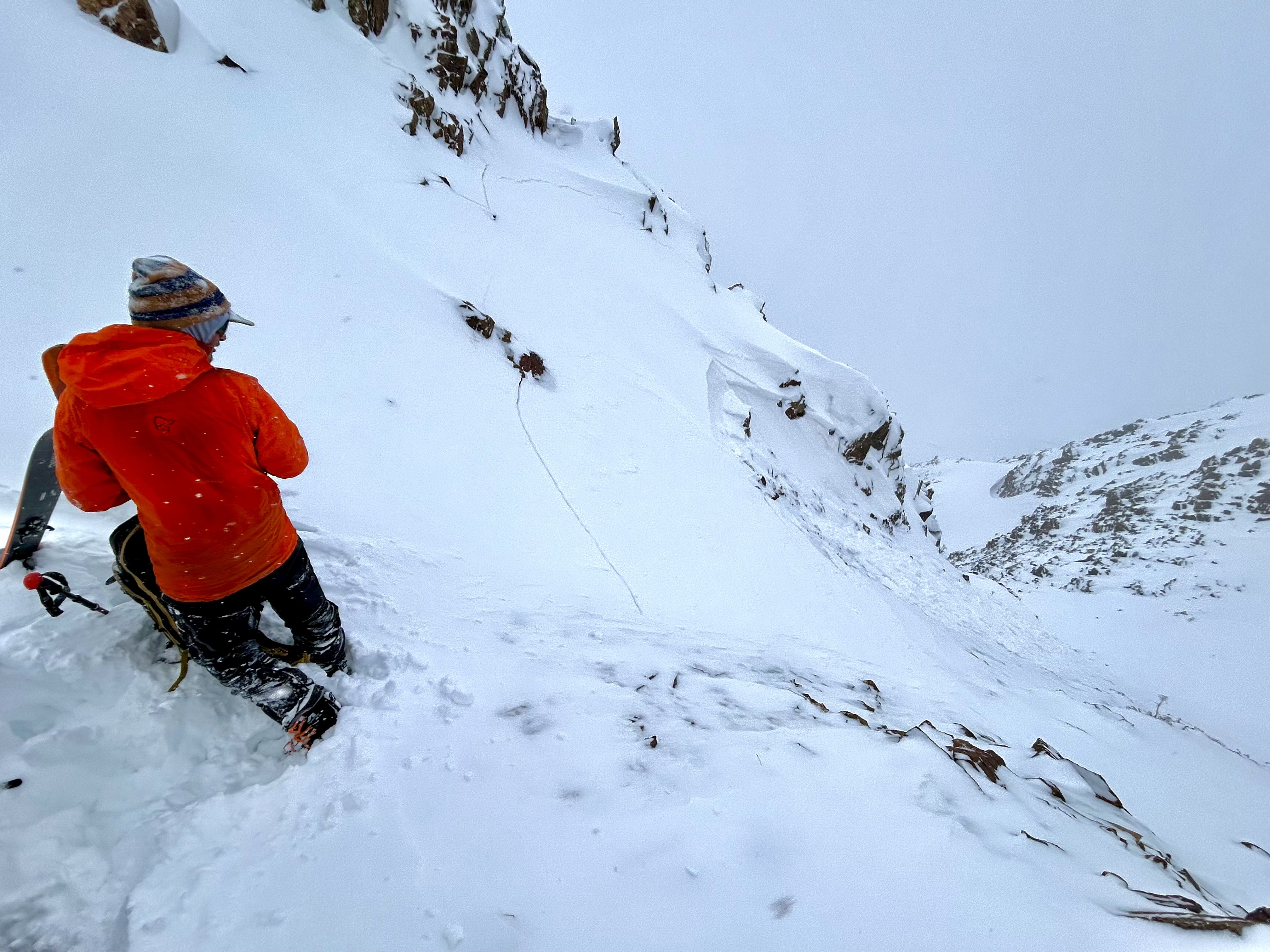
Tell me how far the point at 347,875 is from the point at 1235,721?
19.8 meters

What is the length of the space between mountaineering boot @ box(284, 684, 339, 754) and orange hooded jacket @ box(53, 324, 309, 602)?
622 mm

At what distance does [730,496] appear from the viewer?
934 centimetres

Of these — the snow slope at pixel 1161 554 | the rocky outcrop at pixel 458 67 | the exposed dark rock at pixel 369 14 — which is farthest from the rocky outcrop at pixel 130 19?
the snow slope at pixel 1161 554

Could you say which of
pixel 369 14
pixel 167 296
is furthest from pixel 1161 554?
pixel 369 14

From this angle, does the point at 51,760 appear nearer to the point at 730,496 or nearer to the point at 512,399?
the point at 512,399

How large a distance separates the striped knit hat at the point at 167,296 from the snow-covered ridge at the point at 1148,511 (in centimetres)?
2751

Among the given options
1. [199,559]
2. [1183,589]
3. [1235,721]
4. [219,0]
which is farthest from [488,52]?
[1183,589]

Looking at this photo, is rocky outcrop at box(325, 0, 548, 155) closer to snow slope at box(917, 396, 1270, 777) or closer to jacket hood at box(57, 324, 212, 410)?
jacket hood at box(57, 324, 212, 410)

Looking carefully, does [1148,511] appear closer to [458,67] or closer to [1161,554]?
[1161,554]

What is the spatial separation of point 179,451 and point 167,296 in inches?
21.9

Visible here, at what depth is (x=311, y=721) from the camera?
2400 millimetres

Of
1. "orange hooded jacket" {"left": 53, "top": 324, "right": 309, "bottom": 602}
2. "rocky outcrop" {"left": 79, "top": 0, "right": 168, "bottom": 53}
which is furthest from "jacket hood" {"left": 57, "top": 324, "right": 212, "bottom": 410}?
"rocky outcrop" {"left": 79, "top": 0, "right": 168, "bottom": 53}

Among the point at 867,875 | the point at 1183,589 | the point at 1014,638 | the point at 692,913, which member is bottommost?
the point at 1014,638

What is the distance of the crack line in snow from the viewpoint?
18.3 feet
